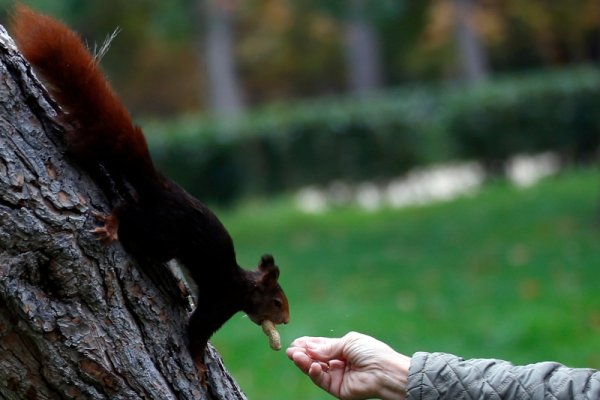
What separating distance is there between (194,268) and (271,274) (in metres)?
0.30

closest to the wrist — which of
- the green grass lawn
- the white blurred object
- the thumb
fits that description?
the thumb

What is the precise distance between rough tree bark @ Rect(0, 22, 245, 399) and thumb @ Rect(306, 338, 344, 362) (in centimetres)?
61

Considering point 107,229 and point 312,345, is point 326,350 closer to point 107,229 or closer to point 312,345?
point 312,345

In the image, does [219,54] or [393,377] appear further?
[219,54]

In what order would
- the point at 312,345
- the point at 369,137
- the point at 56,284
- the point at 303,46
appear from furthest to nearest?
the point at 303,46, the point at 369,137, the point at 312,345, the point at 56,284

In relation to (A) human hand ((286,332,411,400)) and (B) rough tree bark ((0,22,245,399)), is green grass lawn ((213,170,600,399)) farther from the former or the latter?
(B) rough tree bark ((0,22,245,399))

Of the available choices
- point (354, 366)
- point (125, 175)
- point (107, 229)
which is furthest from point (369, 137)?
point (107, 229)

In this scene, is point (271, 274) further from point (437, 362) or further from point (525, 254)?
point (525, 254)

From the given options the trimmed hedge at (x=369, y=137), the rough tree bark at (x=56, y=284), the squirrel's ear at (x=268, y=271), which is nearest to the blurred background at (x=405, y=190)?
the trimmed hedge at (x=369, y=137)

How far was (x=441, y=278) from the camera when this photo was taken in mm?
9242

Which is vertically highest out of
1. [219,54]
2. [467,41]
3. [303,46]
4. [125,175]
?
[303,46]

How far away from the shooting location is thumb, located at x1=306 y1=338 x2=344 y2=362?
286 cm

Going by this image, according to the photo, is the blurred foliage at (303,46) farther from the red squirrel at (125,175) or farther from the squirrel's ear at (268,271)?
the red squirrel at (125,175)

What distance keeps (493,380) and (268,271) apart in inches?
26.7
